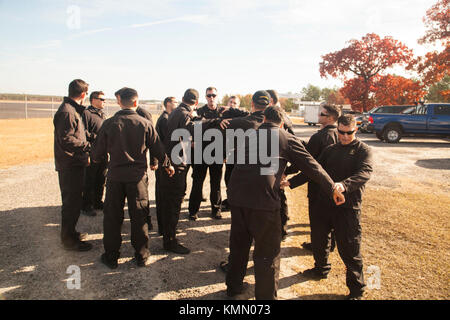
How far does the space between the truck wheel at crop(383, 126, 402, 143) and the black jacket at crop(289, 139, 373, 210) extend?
1414 cm

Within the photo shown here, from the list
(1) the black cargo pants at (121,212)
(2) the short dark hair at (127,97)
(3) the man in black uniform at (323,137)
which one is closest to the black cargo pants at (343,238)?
(3) the man in black uniform at (323,137)

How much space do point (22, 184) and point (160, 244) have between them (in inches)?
191

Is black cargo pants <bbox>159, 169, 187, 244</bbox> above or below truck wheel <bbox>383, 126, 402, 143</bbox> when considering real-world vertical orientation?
below

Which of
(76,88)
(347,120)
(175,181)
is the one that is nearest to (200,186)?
(175,181)

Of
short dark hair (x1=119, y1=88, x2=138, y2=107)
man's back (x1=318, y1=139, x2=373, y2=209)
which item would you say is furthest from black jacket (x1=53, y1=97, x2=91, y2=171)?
man's back (x1=318, y1=139, x2=373, y2=209)

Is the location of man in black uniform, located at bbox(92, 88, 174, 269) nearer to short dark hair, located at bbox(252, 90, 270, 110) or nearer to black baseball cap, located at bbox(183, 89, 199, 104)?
black baseball cap, located at bbox(183, 89, 199, 104)

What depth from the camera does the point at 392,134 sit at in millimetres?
→ 15367

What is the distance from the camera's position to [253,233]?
2801 mm

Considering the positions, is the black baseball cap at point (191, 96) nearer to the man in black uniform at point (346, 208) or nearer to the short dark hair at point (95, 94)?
the man in black uniform at point (346, 208)

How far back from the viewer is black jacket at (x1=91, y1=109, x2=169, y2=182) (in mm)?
3416

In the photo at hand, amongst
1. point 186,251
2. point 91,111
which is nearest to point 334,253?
point 186,251

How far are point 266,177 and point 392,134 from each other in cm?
1551

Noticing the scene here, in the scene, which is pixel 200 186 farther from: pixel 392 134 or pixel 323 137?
pixel 392 134
